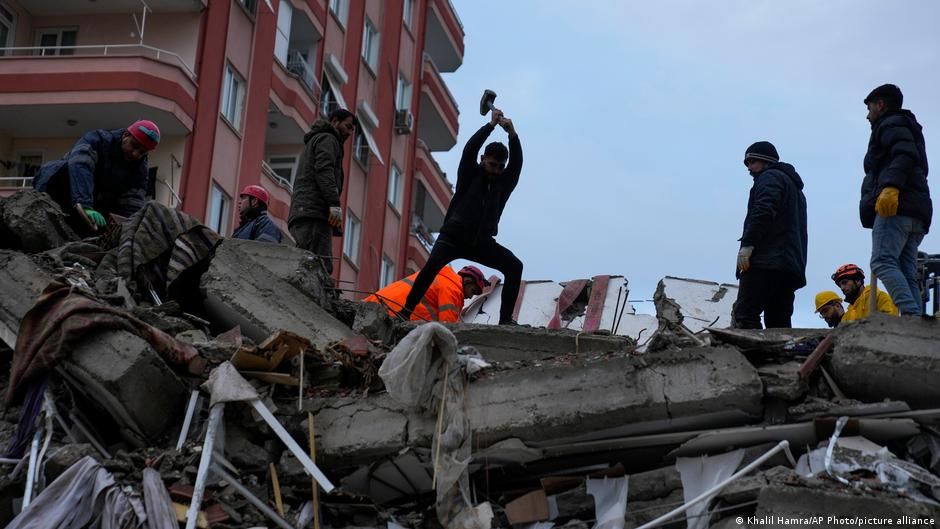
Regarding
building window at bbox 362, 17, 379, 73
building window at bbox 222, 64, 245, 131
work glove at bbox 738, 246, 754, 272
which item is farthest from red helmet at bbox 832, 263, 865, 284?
building window at bbox 362, 17, 379, 73

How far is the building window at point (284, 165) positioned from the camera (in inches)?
1192

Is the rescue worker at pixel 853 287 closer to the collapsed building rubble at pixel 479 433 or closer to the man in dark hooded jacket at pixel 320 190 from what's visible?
the collapsed building rubble at pixel 479 433

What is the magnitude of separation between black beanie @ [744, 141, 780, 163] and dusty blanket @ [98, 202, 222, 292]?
13.4 feet

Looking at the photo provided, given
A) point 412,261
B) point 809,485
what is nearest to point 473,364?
point 809,485

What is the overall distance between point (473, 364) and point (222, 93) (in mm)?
19098

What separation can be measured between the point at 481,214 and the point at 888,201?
3.25m

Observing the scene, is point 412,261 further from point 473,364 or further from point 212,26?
point 473,364

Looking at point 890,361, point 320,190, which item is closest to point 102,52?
point 320,190

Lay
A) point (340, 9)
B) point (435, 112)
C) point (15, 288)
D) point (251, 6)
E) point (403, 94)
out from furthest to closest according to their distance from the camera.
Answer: point (435, 112), point (403, 94), point (340, 9), point (251, 6), point (15, 288)

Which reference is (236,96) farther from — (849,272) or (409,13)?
(849,272)

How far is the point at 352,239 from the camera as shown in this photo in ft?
111

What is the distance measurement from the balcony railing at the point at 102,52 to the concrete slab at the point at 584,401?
17580 mm

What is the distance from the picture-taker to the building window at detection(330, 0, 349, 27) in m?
32.3

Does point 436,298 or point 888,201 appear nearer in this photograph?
point 888,201
